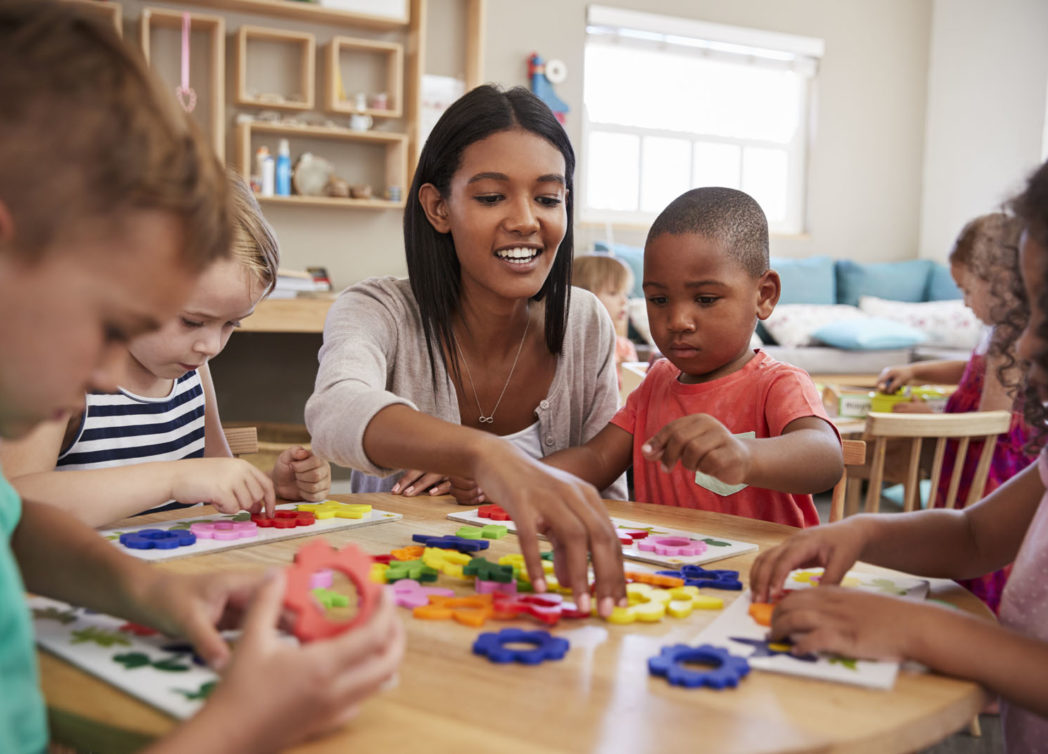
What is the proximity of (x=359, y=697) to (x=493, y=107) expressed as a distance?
1231 mm

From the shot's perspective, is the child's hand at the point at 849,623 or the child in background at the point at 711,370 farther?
the child in background at the point at 711,370

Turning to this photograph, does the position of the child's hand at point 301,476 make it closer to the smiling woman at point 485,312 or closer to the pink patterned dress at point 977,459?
the smiling woman at point 485,312

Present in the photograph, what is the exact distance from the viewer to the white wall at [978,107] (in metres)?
5.91

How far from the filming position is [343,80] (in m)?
4.53

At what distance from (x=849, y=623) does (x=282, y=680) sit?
47 cm

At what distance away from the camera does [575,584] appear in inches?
33.5

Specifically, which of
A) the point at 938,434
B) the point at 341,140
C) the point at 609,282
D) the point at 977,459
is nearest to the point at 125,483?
the point at 938,434

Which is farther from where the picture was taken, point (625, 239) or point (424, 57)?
point (625, 239)

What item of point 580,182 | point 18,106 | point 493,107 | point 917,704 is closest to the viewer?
point 18,106

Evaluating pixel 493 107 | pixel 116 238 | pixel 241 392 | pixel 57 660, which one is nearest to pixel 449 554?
pixel 57 660

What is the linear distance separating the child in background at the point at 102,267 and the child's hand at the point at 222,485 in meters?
0.53

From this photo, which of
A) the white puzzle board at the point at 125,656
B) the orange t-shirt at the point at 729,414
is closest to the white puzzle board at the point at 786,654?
the white puzzle board at the point at 125,656

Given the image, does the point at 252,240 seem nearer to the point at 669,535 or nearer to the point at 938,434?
the point at 669,535

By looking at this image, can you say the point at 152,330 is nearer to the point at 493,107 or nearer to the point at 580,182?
the point at 493,107
